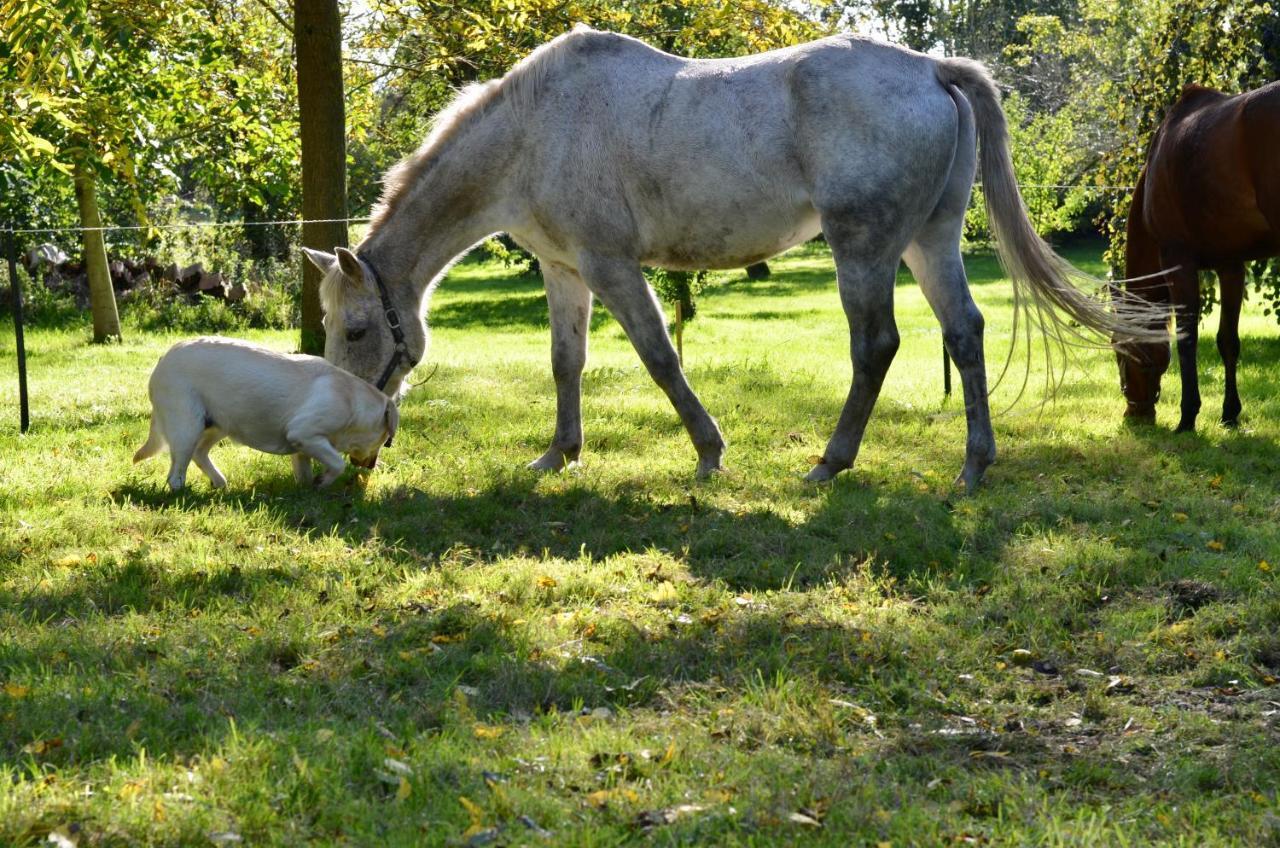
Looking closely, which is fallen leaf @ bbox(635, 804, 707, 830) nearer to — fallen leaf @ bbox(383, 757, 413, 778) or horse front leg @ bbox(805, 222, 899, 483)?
fallen leaf @ bbox(383, 757, 413, 778)

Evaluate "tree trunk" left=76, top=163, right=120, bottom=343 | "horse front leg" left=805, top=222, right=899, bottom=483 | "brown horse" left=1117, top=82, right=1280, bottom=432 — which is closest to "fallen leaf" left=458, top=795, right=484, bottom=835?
"horse front leg" left=805, top=222, right=899, bottom=483

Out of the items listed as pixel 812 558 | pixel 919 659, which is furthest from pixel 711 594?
pixel 919 659

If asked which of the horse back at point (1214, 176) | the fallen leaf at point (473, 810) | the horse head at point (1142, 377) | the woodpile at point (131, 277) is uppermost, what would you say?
the horse back at point (1214, 176)

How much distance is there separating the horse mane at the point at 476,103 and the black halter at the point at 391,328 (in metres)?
0.38

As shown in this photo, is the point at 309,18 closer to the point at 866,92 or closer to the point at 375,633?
the point at 866,92

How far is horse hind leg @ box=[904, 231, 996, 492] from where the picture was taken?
7262 mm

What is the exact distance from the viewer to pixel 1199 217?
28.0ft

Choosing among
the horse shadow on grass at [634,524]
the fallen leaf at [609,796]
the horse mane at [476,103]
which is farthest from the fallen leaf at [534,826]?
the horse mane at [476,103]

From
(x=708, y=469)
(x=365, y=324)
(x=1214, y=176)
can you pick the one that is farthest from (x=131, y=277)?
(x=1214, y=176)

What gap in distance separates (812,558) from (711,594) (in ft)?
2.18

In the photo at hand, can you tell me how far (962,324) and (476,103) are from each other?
3.05 m

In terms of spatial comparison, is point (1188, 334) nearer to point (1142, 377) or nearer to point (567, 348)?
point (1142, 377)

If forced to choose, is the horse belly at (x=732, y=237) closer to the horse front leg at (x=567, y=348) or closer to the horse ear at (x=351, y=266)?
the horse front leg at (x=567, y=348)

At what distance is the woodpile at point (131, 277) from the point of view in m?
19.4
